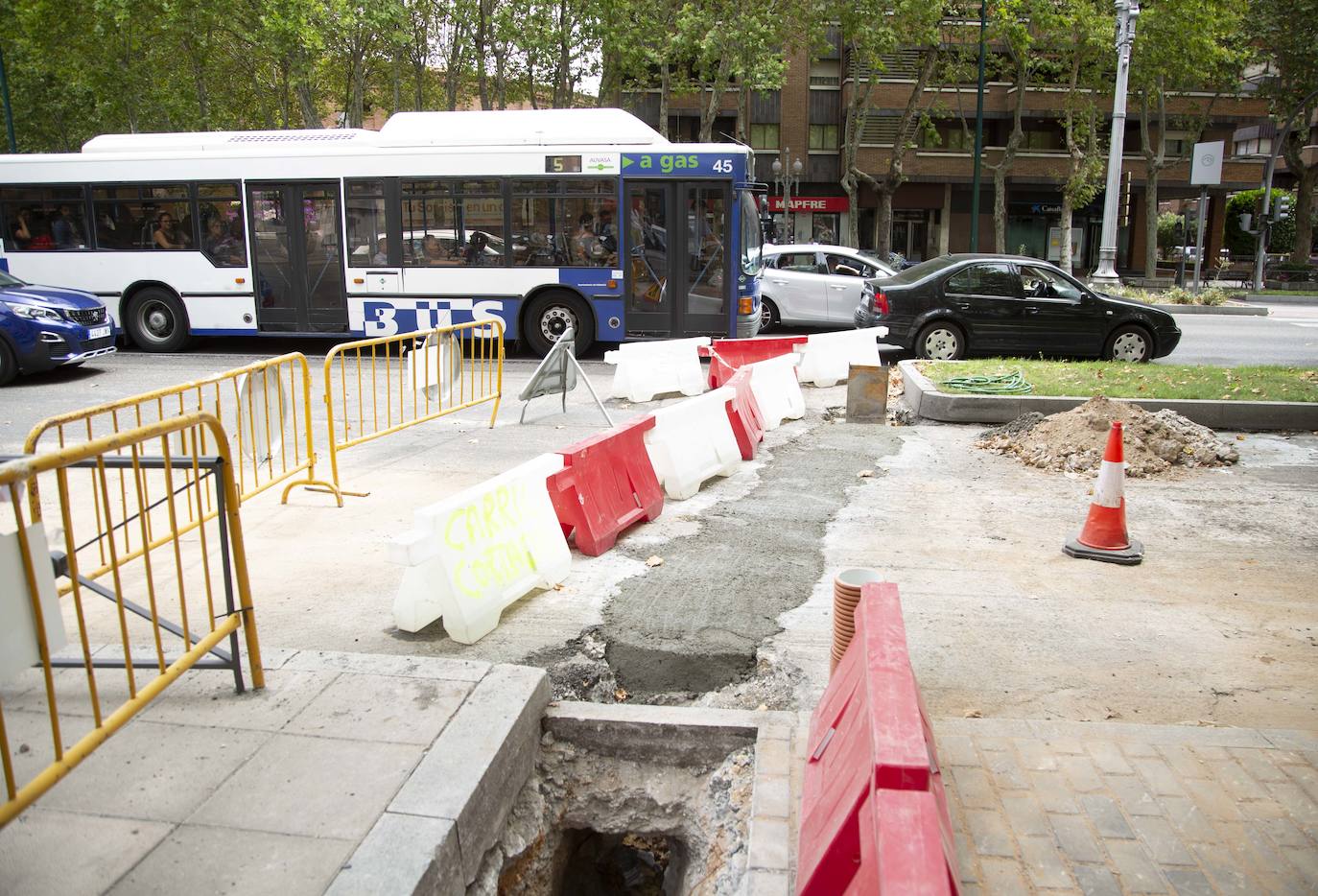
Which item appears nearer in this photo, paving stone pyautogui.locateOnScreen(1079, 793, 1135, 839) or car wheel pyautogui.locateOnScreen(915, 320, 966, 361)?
paving stone pyautogui.locateOnScreen(1079, 793, 1135, 839)

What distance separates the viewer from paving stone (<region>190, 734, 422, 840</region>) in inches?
127

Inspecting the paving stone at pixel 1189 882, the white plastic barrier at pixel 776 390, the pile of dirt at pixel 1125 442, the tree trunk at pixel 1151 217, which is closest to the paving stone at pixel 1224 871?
the paving stone at pixel 1189 882

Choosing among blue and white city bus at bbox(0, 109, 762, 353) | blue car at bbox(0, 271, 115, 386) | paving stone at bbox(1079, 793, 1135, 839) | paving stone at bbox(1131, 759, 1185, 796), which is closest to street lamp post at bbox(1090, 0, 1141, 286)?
blue and white city bus at bbox(0, 109, 762, 353)


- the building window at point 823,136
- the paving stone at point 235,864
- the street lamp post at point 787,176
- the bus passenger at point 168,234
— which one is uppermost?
the building window at point 823,136

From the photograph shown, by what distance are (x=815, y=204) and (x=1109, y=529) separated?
137 ft

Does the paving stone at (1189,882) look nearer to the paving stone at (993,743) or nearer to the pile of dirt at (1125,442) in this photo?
the paving stone at (993,743)

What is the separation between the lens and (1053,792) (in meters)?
3.55

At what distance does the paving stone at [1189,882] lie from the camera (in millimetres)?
3053

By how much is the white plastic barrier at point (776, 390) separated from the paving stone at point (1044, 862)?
7.01 meters

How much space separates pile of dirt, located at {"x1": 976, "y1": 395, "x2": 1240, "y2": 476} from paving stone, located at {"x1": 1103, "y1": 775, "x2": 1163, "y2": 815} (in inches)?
211

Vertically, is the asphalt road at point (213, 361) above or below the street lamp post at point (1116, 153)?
below

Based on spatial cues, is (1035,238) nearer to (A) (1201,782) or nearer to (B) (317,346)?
(B) (317,346)

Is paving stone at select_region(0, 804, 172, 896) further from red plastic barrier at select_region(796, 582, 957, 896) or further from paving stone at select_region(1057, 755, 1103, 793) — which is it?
paving stone at select_region(1057, 755, 1103, 793)

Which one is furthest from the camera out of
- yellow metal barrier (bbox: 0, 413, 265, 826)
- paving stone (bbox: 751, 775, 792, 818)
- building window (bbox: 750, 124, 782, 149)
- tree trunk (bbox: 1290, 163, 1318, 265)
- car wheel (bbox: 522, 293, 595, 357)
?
building window (bbox: 750, 124, 782, 149)
